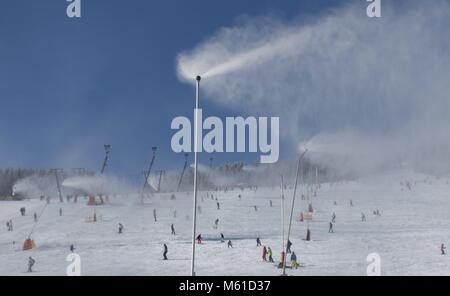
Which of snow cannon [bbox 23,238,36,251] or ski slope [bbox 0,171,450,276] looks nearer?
ski slope [bbox 0,171,450,276]

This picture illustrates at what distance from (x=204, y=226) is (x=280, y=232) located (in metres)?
7.59

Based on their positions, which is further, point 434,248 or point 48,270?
point 434,248

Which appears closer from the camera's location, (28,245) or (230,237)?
(28,245)

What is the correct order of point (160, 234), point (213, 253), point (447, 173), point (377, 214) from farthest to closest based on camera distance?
point (447, 173) < point (377, 214) < point (160, 234) < point (213, 253)

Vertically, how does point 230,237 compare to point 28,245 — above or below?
above

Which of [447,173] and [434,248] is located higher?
[447,173]

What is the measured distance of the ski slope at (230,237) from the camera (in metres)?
34.8

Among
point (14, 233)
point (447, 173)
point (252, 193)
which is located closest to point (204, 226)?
point (14, 233)

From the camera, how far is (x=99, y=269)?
110 feet

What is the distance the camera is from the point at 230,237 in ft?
149

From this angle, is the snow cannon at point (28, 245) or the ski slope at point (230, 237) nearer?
the ski slope at point (230, 237)

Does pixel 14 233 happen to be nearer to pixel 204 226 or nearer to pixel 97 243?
pixel 97 243

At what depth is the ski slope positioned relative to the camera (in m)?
34.8
